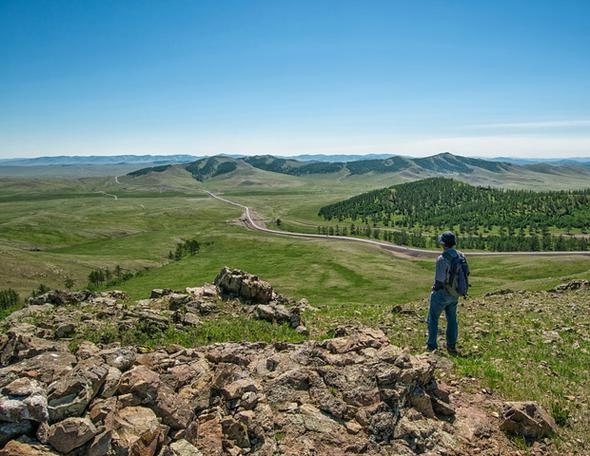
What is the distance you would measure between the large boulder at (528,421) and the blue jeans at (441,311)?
18.5ft

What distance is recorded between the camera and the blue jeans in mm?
16812

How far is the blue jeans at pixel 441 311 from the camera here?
16.8 m

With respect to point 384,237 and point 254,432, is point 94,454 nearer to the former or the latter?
point 254,432

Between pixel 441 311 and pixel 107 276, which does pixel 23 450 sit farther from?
pixel 107 276

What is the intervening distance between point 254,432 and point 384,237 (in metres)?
171

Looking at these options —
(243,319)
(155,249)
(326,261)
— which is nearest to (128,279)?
(155,249)

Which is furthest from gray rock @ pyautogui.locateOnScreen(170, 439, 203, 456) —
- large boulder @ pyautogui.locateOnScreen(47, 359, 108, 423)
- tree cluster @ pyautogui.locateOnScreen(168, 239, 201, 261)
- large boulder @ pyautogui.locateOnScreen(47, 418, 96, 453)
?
tree cluster @ pyautogui.locateOnScreen(168, 239, 201, 261)

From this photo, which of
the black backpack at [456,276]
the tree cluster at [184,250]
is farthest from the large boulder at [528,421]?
the tree cluster at [184,250]

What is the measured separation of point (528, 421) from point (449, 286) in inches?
251

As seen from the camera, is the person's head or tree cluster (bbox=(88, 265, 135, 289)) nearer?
the person's head

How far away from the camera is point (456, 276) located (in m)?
16.4

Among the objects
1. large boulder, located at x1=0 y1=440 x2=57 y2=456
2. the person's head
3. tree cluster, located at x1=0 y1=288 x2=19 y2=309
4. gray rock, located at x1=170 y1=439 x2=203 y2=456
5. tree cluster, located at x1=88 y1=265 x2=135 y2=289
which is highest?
the person's head

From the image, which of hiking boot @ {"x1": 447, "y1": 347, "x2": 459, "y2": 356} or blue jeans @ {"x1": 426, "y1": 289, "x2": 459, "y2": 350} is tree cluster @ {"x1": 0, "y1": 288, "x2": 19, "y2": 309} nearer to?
blue jeans @ {"x1": 426, "y1": 289, "x2": 459, "y2": 350}

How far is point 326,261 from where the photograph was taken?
12288 centimetres
